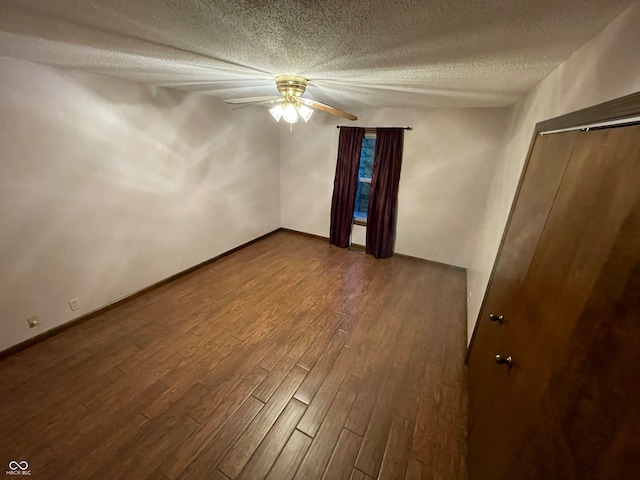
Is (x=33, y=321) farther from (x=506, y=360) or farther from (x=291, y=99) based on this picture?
(x=506, y=360)

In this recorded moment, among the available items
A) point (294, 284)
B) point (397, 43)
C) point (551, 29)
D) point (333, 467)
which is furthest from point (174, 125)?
point (333, 467)

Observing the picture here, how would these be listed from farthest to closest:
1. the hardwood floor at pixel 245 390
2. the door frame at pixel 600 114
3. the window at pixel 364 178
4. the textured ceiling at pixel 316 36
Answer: the window at pixel 364 178, the hardwood floor at pixel 245 390, the textured ceiling at pixel 316 36, the door frame at pixel 600 114

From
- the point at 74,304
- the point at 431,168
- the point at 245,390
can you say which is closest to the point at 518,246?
the point at 245,390

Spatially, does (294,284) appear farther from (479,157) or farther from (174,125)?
(479,157)

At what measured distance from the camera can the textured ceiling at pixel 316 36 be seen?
818 mm

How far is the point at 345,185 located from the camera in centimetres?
391

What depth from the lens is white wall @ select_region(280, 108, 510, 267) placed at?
3.08 metres

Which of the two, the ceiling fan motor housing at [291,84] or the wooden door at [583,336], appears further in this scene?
the ceiling fan motor housing at [291,84]

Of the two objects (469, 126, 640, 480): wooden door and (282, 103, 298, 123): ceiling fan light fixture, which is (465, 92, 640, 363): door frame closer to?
(469, 126, 640, 480): wooden door

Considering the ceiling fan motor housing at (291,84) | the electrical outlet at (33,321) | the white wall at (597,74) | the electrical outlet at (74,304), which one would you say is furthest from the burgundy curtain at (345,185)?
the electrical outlet at (33,321)

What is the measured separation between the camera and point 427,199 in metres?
3.54

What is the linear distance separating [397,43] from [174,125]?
2.54 meters

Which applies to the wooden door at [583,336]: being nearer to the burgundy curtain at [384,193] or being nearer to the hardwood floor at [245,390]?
the hardwood floor at [245,390]

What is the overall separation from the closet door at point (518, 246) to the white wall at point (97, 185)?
3.17 meters
